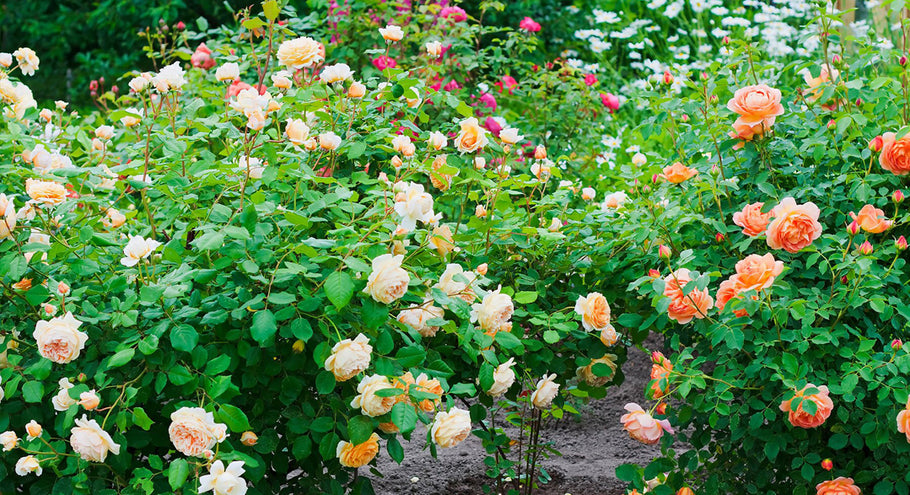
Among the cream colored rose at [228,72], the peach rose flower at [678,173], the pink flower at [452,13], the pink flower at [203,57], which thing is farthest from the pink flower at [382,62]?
the peach rose flower at [678,173]

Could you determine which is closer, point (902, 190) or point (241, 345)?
point (241, 345)

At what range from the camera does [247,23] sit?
A: 1.97m

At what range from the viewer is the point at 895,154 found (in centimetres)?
177

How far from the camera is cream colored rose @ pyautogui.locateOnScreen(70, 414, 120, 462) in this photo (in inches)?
57.8

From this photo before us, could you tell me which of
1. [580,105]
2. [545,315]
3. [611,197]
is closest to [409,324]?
[545,315]

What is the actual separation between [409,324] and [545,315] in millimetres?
306

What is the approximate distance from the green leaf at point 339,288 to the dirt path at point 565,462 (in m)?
1.04

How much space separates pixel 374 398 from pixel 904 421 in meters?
0.91

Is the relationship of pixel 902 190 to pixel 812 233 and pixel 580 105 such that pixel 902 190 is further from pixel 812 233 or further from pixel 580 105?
pixel 580 105

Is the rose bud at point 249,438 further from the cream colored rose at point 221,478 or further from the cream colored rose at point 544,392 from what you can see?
the cream colored rose at point 544,392

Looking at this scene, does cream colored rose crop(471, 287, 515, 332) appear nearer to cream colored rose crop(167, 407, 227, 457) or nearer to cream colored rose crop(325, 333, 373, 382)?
cream colored rose crop(325, 333, 373, 382)

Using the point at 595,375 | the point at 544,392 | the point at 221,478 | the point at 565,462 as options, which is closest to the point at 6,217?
the point at 221,478

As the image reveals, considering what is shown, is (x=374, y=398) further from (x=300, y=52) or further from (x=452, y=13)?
(x=452, y=13)

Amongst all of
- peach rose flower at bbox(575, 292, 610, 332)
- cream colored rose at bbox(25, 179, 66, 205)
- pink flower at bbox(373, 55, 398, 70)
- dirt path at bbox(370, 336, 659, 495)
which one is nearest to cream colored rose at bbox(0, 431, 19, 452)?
cream colored rose at bbox(25, 179, 66, 205)
